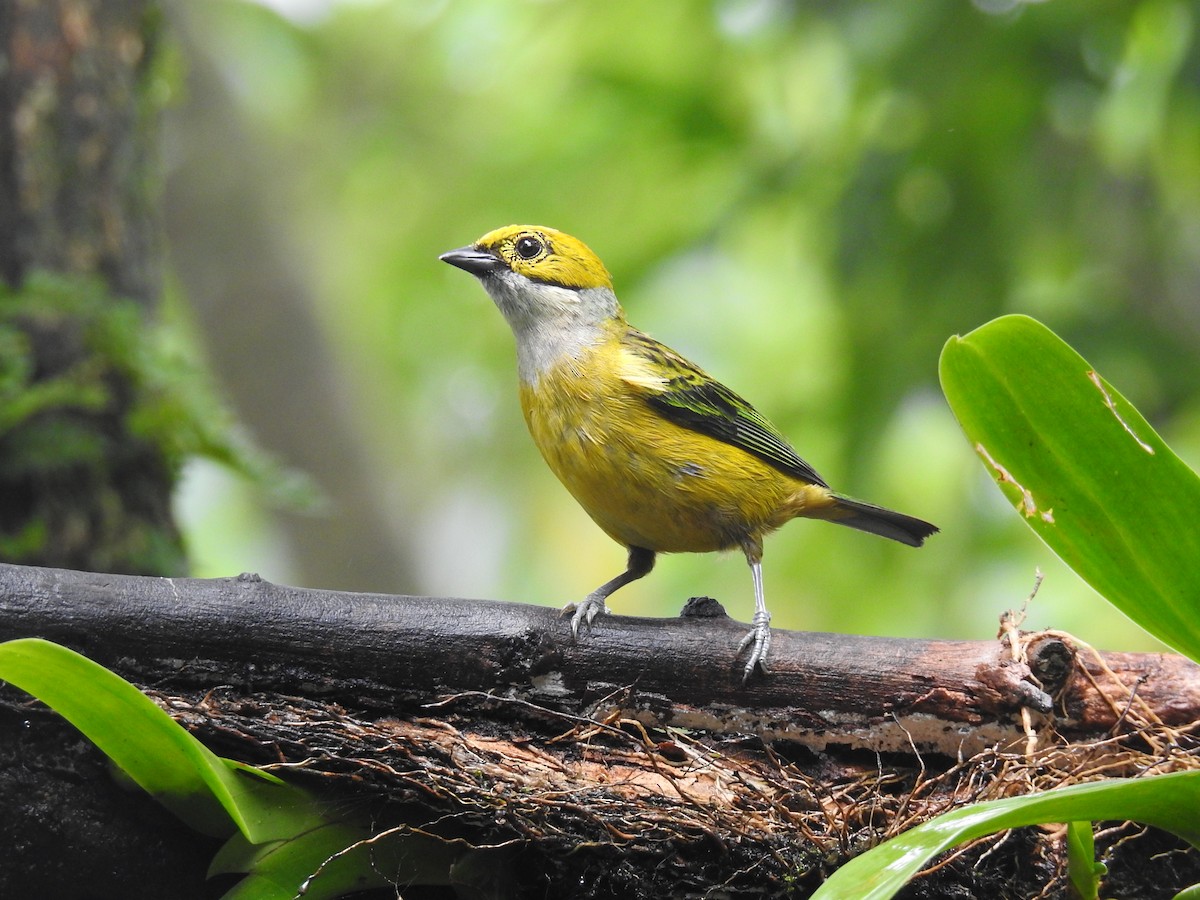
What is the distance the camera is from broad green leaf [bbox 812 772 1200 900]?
5.12 feet

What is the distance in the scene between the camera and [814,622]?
7461 mm

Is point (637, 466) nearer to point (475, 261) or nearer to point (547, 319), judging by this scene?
point (547, 319)

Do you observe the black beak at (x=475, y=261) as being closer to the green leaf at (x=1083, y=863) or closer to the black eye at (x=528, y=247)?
the black eye at (x=528, y=247)

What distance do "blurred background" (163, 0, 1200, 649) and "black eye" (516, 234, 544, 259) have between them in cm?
146

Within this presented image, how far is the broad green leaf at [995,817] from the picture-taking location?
5.12ft

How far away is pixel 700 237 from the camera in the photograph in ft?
21.1

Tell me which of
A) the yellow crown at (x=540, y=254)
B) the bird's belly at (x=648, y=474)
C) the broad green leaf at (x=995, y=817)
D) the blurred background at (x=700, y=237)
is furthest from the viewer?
the blurred background at (x=700, y=237)

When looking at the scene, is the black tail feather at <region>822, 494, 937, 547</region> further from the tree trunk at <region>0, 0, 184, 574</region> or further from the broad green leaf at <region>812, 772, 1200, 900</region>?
the tree trunk at <region>0, 0, 184, 574</region>

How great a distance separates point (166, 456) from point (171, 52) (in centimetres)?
187

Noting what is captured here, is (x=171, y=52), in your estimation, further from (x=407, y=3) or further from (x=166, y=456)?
(x=407, y=3)

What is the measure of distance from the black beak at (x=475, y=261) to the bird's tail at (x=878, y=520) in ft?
4.26

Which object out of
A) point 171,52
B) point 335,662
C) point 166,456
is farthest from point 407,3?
point 335,662

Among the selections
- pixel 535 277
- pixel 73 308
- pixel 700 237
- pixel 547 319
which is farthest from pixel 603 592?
pixel 700 237

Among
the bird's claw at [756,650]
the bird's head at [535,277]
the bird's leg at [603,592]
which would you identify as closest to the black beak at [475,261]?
the bird's head at [535,277]
